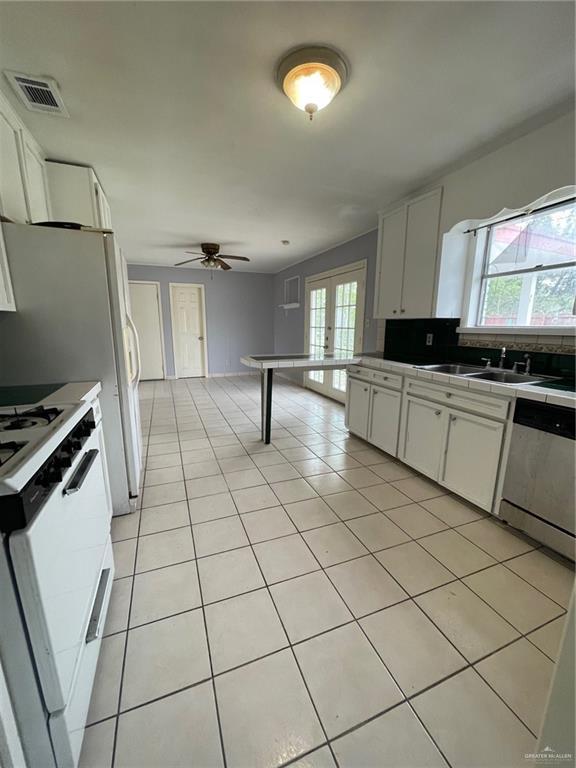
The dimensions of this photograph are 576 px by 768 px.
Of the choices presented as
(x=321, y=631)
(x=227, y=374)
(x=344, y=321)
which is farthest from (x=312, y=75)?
(x=227, y=374)

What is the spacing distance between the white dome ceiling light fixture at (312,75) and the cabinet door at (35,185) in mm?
1689

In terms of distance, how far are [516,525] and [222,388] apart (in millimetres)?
4941

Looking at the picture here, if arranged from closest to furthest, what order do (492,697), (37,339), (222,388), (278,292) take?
1. (492,697)
2. (37,339)
3. (222,388)
4. (278,292)

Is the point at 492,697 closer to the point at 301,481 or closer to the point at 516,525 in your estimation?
the point at 516,525

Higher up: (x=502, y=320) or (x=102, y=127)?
(x=102, y=127)

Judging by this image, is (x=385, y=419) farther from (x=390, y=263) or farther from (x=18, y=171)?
(x=18, y=171)

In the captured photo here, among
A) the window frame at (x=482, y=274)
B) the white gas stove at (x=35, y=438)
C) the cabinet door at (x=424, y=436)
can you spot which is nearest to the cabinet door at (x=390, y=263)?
the window frame at (x=482, y=274)

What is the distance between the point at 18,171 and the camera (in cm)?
187

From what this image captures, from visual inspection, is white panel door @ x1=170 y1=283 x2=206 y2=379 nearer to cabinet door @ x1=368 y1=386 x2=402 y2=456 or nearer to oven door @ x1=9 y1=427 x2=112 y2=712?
cabinet door @ x1=368 y1=386 x2=402 y2=456

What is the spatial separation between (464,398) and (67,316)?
266 cm

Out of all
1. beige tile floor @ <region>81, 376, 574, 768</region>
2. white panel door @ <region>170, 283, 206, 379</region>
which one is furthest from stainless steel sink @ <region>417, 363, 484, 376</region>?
white panel door @ <region>170, 283, 206, 379</region>

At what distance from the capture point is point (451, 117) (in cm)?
184

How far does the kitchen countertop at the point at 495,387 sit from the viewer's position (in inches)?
65.4

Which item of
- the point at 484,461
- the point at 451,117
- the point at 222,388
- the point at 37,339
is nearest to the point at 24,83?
the point at 37,339
